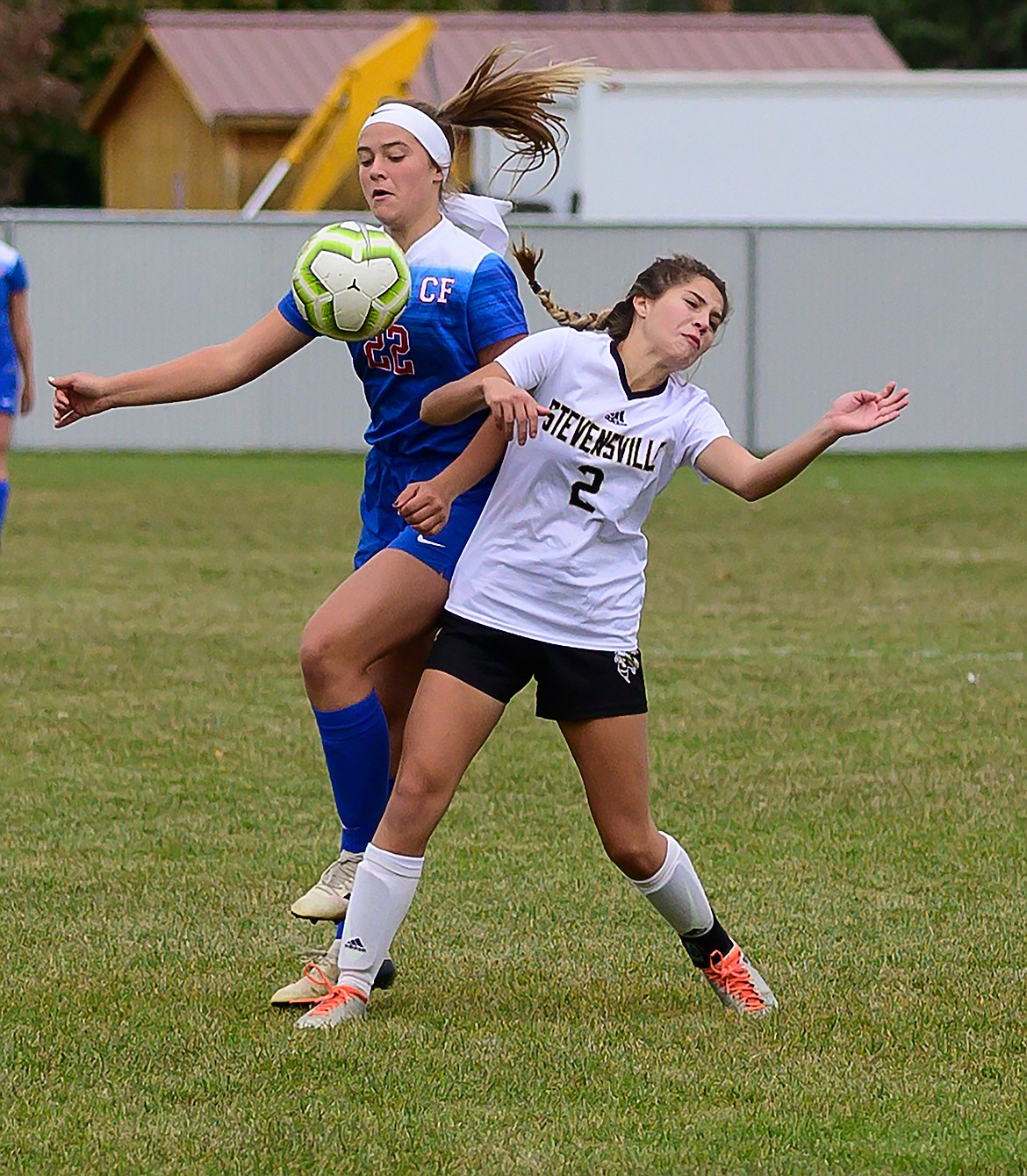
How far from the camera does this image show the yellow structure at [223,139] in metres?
28.8

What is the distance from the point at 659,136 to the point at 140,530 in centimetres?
1177

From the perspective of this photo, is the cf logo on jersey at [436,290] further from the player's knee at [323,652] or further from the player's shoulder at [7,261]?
the player's shoulder at [7,261]

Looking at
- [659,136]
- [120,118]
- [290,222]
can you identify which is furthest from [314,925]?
[120,118]

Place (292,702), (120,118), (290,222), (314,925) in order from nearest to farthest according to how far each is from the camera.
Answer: (314,925) < (292,702) < (290,222) < (120,118)

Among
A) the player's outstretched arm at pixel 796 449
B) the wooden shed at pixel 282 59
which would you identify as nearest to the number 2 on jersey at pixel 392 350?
the player's outstretched arm at pixel 796 449

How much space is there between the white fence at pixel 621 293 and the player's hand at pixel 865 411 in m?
18.9

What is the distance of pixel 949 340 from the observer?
2514 centimetres

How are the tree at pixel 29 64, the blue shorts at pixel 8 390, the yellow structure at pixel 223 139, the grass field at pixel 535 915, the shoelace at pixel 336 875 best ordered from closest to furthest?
the grass field at pixel 535 915 < the shoelace at pixel 336 875 < the blue shorts at pixel 8 390 < the yellow structure at pixel 223 139 < the tree at pixel 29 64

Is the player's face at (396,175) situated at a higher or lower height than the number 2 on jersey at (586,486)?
higher

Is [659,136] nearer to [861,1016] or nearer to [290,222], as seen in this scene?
[290,222]

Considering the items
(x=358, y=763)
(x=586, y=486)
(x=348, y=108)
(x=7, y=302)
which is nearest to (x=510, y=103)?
(x=586, y=486)

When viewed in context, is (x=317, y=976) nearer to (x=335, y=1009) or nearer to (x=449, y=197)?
(x=335, y=1009)

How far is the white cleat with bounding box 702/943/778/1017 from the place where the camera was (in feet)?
17.1

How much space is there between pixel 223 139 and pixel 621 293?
16.3m
